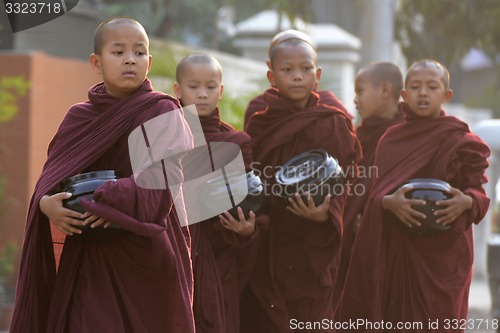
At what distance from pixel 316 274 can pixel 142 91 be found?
1.86 metres

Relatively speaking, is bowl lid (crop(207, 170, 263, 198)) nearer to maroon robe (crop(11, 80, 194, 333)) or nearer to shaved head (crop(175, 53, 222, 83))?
shaved head (crop(175, 53, 222, 83))

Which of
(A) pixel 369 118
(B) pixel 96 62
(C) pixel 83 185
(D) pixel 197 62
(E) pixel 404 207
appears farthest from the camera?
(A) pixel 369 118

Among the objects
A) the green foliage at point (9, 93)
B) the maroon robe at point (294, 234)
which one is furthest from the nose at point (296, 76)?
the green foliage at point (9, 93)

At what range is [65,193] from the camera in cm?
495

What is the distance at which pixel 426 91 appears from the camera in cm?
675

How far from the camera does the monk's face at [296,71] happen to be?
21.7ft

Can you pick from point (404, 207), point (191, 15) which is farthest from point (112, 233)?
point (191, 15)

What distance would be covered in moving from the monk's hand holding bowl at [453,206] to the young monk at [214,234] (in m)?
0.88

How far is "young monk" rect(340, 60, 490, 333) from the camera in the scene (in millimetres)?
6492

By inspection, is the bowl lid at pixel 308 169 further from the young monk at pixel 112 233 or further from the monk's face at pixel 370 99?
the monk's face at pixel 370 99

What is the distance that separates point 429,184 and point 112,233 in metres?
2.03

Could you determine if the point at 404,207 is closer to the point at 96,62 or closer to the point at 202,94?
the point at 202,94

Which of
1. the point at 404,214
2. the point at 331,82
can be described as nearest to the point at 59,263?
the point at 404,214

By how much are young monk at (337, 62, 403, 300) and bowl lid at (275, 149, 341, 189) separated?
1094 mm
